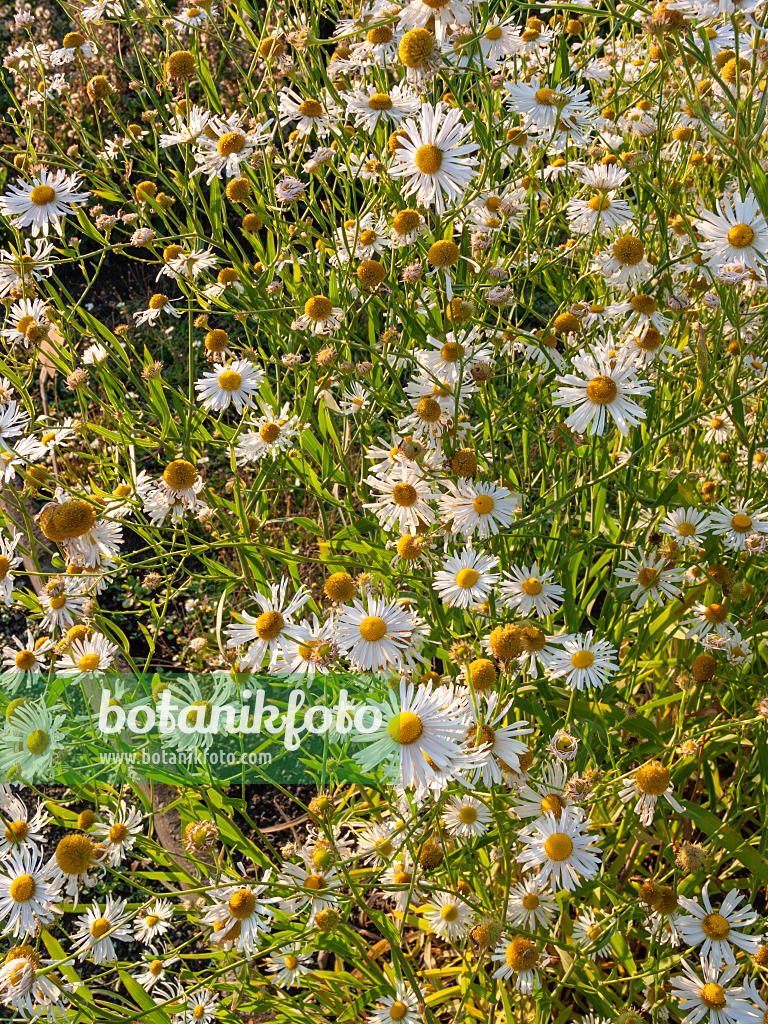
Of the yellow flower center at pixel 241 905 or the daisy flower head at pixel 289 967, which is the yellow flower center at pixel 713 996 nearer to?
the daisy flower head at pixel 289 967

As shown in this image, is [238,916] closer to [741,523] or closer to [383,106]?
[741,523]

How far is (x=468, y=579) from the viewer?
5.59 ft

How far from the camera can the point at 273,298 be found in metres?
2.12

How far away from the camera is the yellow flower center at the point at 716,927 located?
158 centimetres

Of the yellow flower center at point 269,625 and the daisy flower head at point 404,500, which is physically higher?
the daisy flower head at point 404,500

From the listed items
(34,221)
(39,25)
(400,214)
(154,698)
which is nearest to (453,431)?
(400,214)

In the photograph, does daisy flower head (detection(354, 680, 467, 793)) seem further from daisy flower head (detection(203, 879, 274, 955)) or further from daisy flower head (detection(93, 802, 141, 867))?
daisy flower head (detection(93, 802, 141, 867))

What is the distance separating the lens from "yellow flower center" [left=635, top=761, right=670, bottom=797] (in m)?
1.50

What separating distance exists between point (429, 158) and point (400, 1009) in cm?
185

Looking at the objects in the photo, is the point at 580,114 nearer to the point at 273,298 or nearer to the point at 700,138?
the point at 700,138

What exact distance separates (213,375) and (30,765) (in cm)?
116

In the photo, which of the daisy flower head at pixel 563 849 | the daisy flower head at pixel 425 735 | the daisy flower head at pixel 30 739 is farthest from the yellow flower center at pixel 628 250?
the daisy flower head at pixel 30 739

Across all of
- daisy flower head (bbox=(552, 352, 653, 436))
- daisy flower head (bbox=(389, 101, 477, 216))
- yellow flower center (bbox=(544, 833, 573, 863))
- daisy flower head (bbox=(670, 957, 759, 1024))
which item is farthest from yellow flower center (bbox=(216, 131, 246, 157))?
daisy flower head (bbox=(670, 957, 759, 1024))

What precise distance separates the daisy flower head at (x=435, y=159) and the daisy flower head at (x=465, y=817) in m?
1.30
